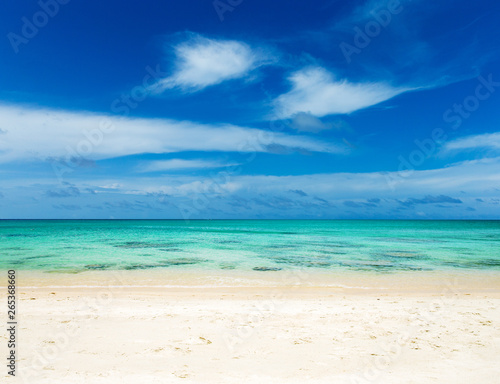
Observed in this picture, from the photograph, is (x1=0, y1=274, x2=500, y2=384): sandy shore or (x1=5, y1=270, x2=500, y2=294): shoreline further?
(x1=5, y1=270, x2=500, y2=294): shoreline

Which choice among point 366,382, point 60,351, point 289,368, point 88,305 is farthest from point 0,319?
point 366,382

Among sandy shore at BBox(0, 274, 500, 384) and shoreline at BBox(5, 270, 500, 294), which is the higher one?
sandy shore at BBox(0, 274, 500, 384)

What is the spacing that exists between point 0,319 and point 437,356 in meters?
10.0

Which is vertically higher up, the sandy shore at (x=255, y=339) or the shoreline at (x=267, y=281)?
the sandy shore at (x=255, y=339)

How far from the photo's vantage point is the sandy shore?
554cm

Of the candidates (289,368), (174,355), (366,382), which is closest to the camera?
(366,382)

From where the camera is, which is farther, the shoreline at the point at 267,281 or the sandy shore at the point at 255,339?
the shoreline at the point at 267,281

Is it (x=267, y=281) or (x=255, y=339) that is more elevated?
(x=255, y=339)

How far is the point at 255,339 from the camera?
713 cm

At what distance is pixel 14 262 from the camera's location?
21.0 meters

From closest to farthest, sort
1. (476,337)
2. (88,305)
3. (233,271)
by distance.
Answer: (476,337), (88,305), (233,271)

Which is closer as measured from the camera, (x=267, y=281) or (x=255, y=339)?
(x=255, y=339)

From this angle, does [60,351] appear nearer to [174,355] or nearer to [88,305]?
[174,355]

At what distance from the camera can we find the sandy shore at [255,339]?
554cm
